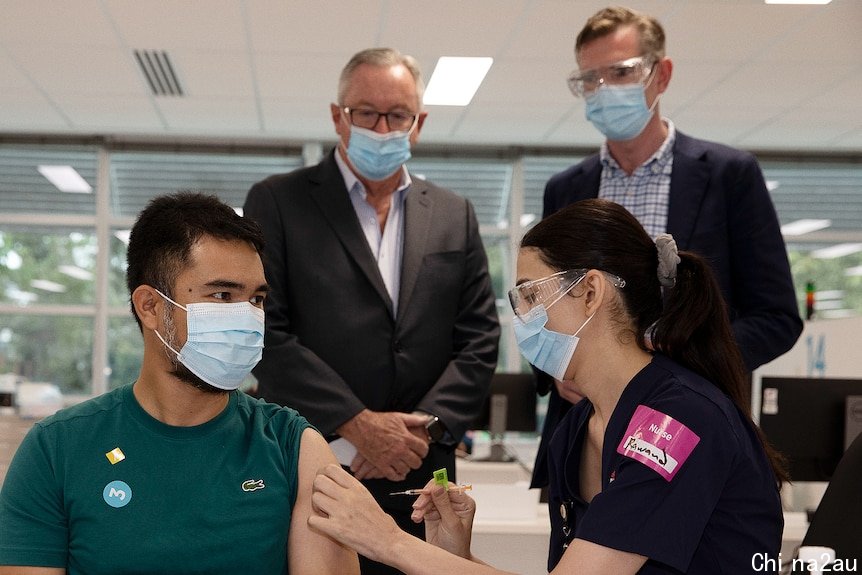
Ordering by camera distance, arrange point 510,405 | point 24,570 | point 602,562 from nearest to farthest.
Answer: point 602,562 → point 24,570 → point 510,405

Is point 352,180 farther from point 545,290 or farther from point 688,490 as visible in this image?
point 688,490

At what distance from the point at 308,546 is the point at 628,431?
1.95ft

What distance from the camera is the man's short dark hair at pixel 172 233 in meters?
1.62

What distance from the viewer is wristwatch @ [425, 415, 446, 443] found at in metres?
2.20

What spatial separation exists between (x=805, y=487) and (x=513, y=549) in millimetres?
1354

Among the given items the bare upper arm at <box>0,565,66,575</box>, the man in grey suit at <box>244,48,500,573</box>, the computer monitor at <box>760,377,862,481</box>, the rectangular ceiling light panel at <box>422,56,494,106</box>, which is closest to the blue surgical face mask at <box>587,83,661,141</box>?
the man in grey suit at <box>244,48,500,573</box>

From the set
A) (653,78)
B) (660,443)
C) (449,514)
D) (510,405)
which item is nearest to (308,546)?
(449,514)

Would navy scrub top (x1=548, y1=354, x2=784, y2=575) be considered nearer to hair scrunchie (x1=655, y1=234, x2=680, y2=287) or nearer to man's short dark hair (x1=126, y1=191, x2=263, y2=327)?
hair scrunchie (x1=655, y1=234, x2=680, y2=287)

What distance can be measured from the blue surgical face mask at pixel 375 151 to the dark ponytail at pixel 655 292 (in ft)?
3.05

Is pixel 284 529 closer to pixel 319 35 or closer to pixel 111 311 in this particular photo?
pixel 319 35

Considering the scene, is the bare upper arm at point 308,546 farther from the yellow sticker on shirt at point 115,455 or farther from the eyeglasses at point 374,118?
the eyeglasses at point 374,118

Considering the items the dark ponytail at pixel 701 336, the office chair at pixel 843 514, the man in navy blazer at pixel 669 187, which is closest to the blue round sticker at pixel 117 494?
the dark ponytail at pixel 701 336

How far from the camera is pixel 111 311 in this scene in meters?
7.91

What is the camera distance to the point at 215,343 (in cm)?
161
